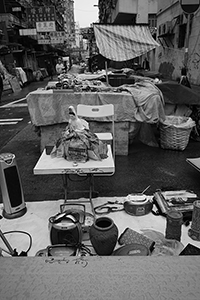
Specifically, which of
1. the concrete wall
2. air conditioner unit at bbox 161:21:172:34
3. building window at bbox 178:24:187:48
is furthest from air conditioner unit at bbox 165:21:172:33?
building window at bbox 178:24:187:48

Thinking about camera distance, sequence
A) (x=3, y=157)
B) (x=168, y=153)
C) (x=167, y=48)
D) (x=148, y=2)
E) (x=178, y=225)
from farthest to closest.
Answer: (x=148, y=2), (x=167, y=48), (x=168, y=153), (x=3, y=157), (x=178, y=225)

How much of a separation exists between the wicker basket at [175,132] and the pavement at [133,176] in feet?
0.49

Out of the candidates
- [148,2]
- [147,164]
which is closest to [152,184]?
[147,164]

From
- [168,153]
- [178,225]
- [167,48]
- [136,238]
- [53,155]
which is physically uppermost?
[167,48]

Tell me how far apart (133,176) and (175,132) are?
148 cm

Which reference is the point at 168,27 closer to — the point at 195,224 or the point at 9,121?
the point at 9,121

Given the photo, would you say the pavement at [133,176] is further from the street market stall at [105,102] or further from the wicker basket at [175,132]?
the street market stall at [105,102]

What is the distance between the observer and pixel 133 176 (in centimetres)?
414

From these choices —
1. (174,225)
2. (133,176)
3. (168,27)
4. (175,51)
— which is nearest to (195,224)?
(174,225)

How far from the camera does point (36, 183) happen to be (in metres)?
3.99

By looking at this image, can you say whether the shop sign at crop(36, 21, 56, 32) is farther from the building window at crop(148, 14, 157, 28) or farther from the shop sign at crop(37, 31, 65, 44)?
the building window at crop(148, 14, 157, 28)

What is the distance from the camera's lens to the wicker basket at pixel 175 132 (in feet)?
16.0

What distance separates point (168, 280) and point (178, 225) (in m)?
0.99

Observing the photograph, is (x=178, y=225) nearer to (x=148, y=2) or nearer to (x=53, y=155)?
(x=53, y=155)
